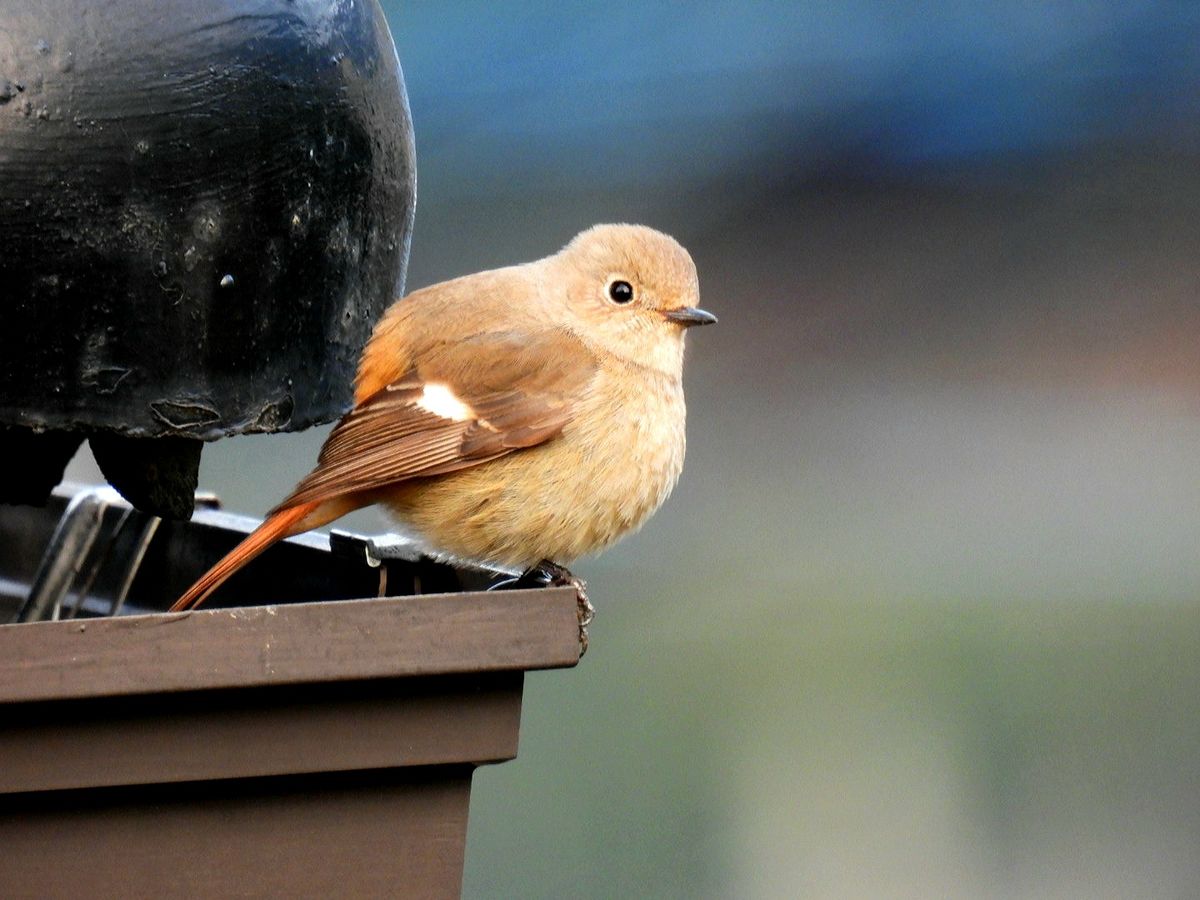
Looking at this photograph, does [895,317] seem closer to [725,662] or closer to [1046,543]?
[1046,543]

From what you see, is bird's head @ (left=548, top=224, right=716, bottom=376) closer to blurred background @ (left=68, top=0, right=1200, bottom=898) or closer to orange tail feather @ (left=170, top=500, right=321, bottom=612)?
orange tail feather @ (left=170, top=500, right=321, bottom=612)

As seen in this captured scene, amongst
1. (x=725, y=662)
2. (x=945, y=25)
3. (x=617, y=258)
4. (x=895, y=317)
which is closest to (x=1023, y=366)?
(x=895, y=317)

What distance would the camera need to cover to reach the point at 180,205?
2152 mm

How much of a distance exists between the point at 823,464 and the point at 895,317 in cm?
99

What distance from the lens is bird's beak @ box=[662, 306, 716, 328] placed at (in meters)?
3.50

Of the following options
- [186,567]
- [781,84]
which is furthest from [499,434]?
[781,84]

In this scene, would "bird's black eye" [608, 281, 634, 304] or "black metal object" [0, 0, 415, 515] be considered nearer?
"black metal object" [0, 0, 415, 515]

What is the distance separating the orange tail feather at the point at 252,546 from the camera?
2.62 meters

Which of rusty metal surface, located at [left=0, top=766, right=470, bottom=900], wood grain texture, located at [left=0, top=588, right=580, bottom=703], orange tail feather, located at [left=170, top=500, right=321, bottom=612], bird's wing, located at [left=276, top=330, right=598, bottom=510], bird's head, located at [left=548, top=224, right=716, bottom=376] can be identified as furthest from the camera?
bird's head, located at [left=548, top=224, right=716, bottom=376]

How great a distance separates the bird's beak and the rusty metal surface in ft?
4.83

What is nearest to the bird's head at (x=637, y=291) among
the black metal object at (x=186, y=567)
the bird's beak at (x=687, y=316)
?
the bird's beak at (x=687, y=316)

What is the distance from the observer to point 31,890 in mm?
2098

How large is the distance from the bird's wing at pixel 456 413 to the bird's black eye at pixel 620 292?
0.20m

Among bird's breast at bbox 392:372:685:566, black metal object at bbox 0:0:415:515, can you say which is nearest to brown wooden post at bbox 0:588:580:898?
black metal object at bbox 0:0:415:515
